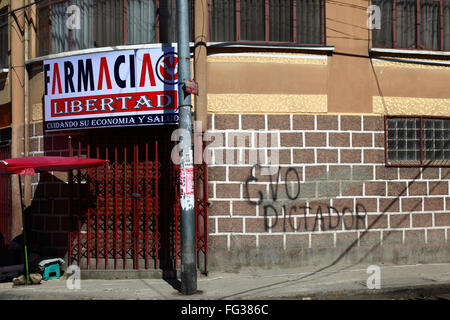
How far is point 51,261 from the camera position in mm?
10023

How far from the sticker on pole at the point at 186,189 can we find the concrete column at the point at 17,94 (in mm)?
5128

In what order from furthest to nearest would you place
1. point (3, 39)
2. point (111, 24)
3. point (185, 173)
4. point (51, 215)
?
point (3, 39), point (51, 215), point (111, 24), point (185, 173)

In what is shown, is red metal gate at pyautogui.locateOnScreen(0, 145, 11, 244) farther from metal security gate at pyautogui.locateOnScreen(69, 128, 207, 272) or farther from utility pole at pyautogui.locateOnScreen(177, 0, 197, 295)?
utility pole at pyautogui.locateOnScreen(177, 0, 197, 295)

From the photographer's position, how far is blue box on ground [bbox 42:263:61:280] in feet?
32.5

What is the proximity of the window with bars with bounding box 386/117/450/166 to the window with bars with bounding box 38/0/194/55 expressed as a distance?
4928 millimetres

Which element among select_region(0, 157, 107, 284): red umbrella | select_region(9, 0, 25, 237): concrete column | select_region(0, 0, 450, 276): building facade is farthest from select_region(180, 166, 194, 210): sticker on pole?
select_region(9, 0, 25, 237): concrete column

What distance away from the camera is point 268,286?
347 inches

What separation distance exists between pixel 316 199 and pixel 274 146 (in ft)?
4.67

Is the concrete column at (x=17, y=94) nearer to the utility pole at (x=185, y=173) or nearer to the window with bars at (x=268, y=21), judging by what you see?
the window with bars at (x=268, y=21)

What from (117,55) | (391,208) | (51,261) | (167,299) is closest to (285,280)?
(167,299)

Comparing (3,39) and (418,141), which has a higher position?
(3,39)

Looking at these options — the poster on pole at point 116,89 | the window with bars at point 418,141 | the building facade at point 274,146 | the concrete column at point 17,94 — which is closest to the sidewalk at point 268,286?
the building facade at point 274,146

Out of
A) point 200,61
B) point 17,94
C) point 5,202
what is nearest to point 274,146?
point 200,61

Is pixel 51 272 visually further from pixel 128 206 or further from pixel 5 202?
pixel 5 202
